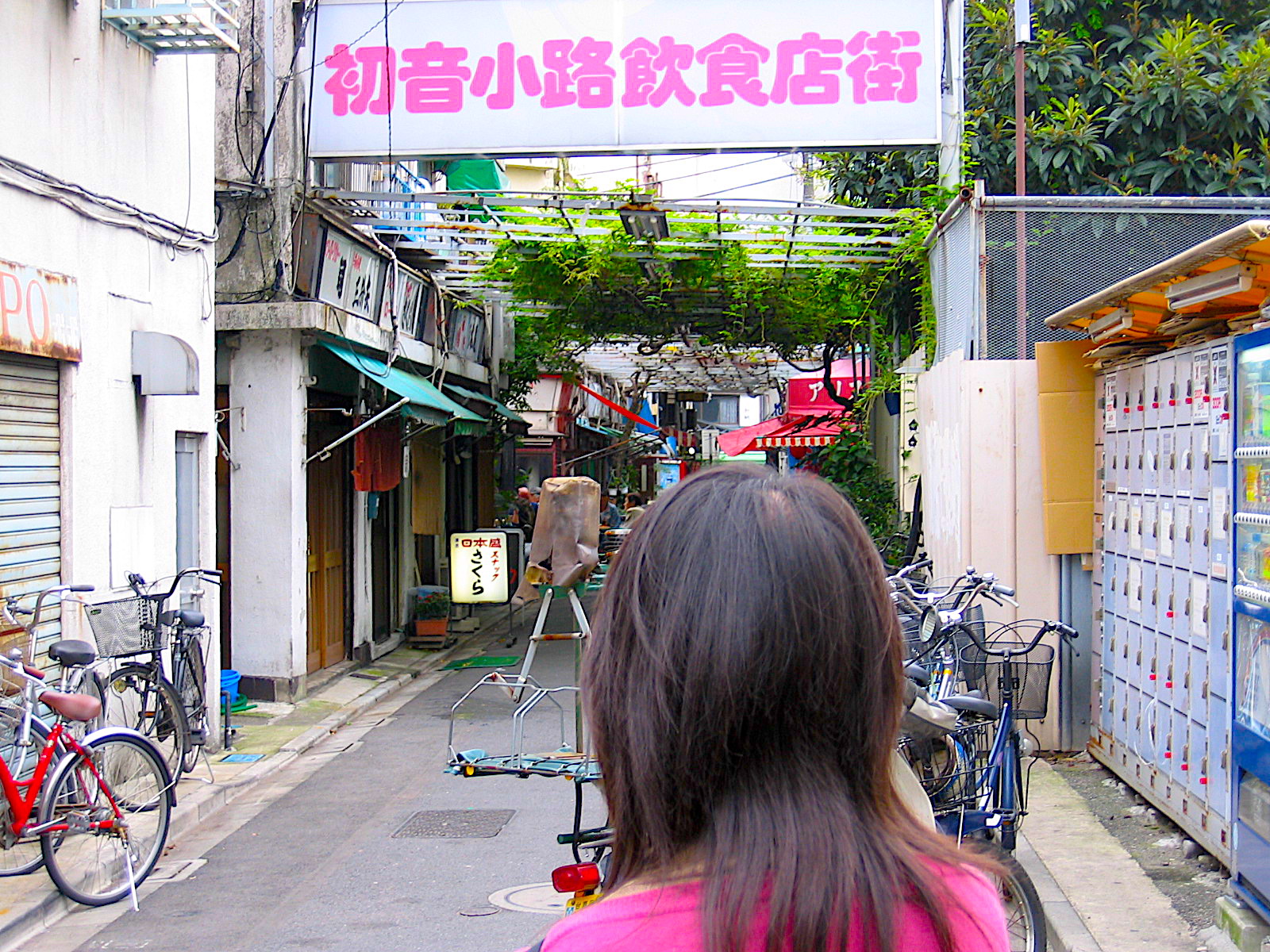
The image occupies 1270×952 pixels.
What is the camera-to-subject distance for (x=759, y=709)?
4.36 ft

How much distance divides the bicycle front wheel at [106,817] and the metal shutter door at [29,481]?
1503mm

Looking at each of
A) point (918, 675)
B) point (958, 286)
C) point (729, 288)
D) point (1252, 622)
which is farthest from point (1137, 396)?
point (729, 288)

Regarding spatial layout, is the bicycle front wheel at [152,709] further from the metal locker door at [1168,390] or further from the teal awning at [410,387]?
the metal locker door at [1168,390]

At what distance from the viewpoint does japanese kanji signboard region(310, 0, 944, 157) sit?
1117 cm

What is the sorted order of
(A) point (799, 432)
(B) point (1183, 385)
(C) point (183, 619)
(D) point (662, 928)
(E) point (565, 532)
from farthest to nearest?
(A) point (799, 432), (C) point (183, 619), (B) point (1183, 385), (E) point (565, 532), (D) point (662, 928)

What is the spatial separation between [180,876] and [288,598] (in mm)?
5057

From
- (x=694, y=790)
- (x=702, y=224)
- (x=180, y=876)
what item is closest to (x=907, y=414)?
(x=702, y=224)

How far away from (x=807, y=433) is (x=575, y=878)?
45.8 feet

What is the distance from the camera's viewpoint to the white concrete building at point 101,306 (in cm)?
698

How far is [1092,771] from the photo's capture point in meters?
7.98

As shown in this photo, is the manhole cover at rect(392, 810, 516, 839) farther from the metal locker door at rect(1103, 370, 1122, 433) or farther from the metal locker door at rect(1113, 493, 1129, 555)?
the metal locker door at rect(1103, 370, 1122, 433)

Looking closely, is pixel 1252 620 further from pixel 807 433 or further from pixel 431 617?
pixel 807 433

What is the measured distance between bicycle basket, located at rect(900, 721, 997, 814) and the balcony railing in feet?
22.1

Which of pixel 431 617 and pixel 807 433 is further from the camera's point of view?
pixel 807 433
